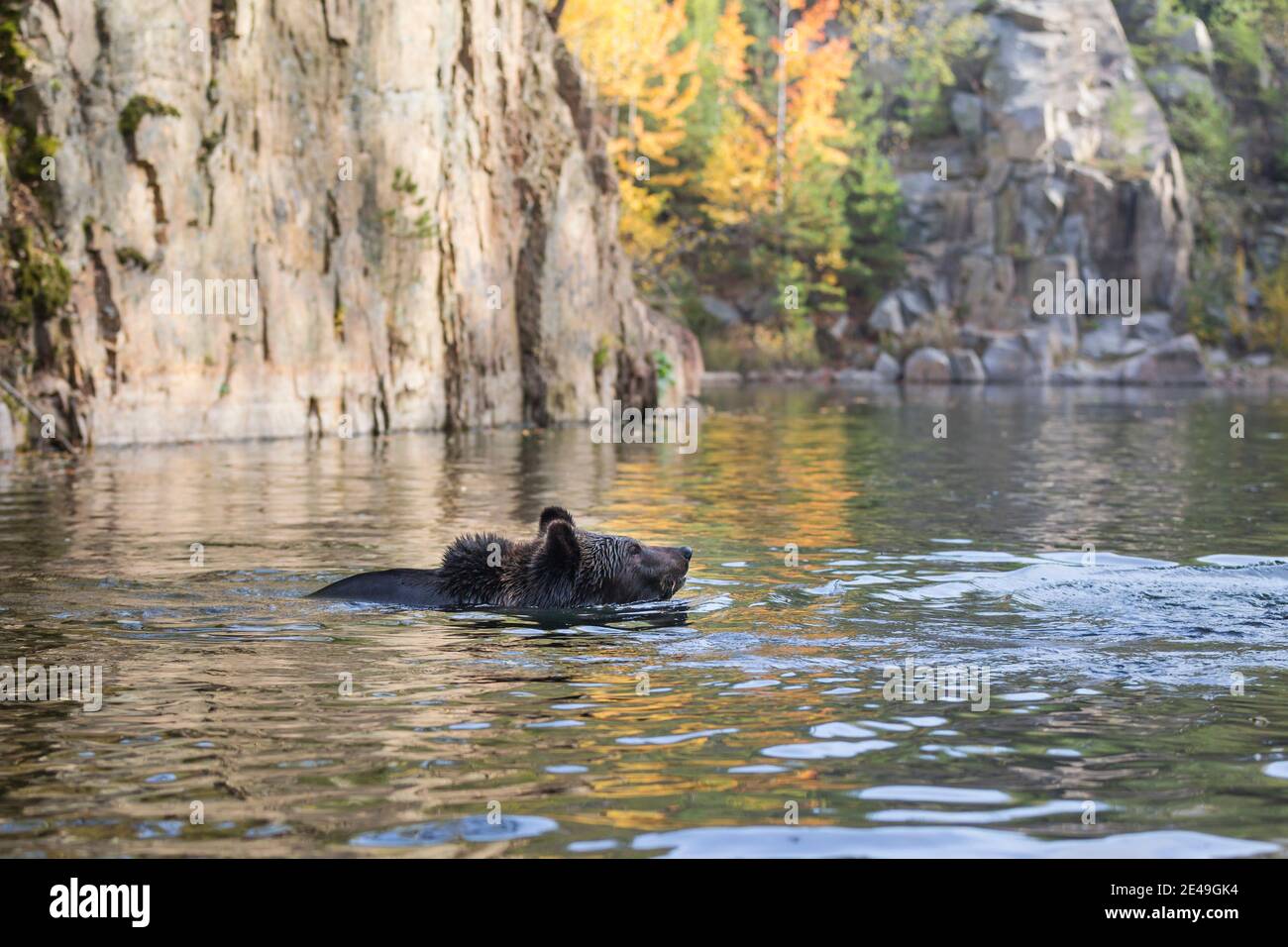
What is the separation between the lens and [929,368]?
188 feet

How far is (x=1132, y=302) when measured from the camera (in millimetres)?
61531

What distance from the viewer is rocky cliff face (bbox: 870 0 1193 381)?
6119cm

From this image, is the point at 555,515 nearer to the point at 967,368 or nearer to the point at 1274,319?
the point at 967,368

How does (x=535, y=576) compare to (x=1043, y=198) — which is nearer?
(x=535, y=576)

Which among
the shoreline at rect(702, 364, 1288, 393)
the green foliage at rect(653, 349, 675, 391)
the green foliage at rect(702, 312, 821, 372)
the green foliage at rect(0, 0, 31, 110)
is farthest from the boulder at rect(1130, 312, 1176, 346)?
the green foliage at rect(0, 0, 31, 110)

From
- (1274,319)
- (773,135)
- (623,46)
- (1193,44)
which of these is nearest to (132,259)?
(623,46)

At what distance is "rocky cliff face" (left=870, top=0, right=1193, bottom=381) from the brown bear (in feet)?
162

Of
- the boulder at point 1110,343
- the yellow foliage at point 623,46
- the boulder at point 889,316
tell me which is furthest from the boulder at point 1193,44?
the yellow foliage at point 623,46

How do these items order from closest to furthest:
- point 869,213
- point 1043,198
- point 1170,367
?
point 1170,367 < point 1043,198 < point 869,213

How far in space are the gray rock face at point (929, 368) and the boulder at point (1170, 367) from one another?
241 inches

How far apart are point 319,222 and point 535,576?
18.8 metres

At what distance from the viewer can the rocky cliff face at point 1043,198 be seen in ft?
201
